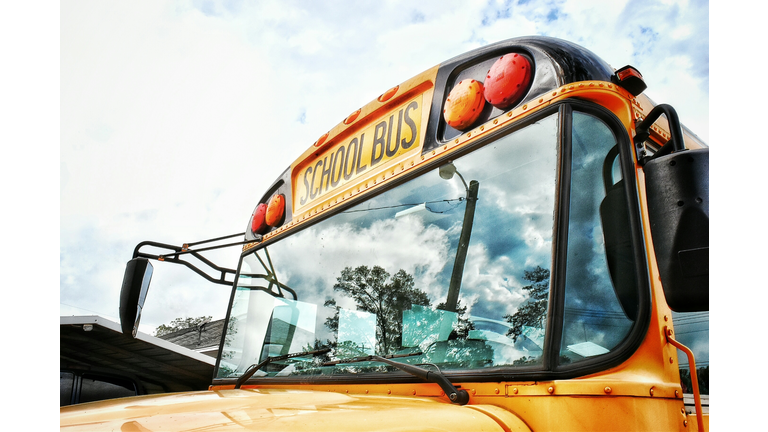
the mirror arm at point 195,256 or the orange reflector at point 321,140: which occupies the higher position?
the orange reflector at point 321,140

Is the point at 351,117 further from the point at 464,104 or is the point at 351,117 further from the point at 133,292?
the point at 133,292

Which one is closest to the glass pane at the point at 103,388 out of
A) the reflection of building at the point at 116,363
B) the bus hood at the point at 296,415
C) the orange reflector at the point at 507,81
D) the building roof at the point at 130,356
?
the reflection of building at the point at 116,363

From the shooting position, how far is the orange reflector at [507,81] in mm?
1312

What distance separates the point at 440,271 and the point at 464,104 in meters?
0.50

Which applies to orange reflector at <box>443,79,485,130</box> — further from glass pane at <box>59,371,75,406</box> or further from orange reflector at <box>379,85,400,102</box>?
glass pane at <box>59,371,75,406</box>

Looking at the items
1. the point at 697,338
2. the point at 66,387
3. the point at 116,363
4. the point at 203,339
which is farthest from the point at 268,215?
the point at 203,339

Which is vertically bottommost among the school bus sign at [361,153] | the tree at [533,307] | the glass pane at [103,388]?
the glass pane at [103,388]

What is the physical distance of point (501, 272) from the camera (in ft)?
3.98

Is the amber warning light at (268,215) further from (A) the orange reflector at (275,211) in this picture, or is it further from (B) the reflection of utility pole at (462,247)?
(B) the reflection of utility pole at (462,247)

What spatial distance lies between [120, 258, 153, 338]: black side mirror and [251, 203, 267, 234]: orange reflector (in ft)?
1.52

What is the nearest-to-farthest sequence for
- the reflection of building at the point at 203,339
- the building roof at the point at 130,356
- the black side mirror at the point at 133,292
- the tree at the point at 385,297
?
the tree at the point at 385,297 < the black side mirror at the point at 133,292 < the building roof at the point at 130,356 < the reflection of building at the point at 203,339

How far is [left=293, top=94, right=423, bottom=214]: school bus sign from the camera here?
163 centimetres

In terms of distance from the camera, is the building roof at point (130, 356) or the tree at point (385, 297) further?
the building roof at point (130, 356)

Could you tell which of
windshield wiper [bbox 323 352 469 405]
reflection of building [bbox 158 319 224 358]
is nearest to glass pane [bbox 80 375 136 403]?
reflection of building [bbox 158 319 224 358]
